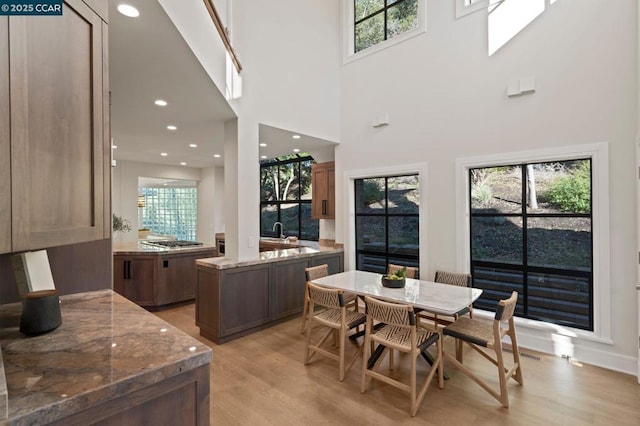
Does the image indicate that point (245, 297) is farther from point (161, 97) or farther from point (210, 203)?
point (210, 203)

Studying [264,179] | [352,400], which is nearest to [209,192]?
[264,179]

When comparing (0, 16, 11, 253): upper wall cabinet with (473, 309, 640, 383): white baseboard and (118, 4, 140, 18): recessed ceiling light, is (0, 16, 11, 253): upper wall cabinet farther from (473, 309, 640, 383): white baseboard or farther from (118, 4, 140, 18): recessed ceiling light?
(473, 309, 640, 383): white baseboard

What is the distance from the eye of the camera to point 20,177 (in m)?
0.91

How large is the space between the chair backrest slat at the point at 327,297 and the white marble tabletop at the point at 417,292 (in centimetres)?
26

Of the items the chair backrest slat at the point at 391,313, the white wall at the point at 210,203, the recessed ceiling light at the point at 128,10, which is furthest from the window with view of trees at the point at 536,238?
the white wall at the point at 210,203

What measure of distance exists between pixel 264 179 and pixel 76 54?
7.12m

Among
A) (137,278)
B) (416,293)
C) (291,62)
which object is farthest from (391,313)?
(137,278)

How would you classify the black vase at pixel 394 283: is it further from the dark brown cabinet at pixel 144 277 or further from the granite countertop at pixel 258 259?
the dark brown cabinet at pixel 144 277

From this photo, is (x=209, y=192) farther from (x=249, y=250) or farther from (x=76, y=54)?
(x=76, y=54)

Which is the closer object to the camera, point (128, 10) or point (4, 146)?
point (4, 146)

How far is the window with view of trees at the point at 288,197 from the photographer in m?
7.21

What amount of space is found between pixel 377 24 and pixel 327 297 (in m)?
4.58

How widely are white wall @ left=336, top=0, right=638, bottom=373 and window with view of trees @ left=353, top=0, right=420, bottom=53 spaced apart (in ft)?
1.27

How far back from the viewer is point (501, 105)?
379 centimetres
